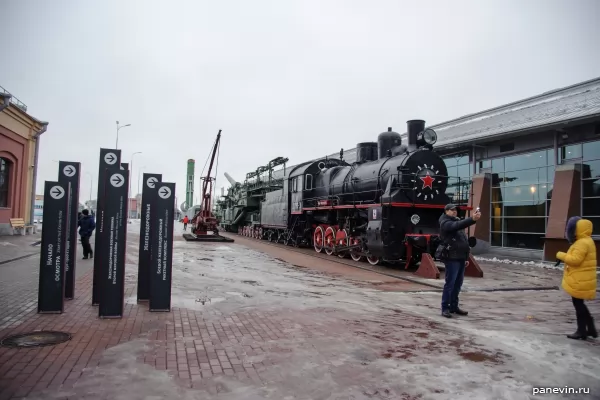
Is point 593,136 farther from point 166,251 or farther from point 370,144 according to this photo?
point 166,251

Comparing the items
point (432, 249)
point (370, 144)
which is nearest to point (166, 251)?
point (432, 249)

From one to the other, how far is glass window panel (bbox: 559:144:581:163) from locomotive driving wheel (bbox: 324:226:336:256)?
9.97 meters

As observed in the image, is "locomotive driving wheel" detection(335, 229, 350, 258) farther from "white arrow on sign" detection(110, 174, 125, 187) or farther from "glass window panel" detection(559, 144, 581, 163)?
"white arrow on sign" detection(110, 174, 125, 187)

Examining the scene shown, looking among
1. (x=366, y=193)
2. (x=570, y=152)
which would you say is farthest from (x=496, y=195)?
(x=366, y=193)

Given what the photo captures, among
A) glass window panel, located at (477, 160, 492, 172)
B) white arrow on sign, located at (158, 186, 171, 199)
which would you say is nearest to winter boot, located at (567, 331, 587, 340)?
white arrow on sign, located at (158, 186, 171, 199)

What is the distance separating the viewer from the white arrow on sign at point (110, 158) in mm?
6480

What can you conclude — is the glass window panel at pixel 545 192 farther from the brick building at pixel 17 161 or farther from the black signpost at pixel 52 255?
the brick building at pixel 17 161

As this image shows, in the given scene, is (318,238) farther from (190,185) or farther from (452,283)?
(190,185)

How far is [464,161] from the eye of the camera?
861 inches

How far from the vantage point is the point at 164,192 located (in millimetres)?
6270

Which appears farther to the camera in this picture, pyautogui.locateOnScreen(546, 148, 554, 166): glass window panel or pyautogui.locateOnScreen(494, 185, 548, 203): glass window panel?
pyautogui.locateOnScreen(494, 185, 548, 203): glass window panel

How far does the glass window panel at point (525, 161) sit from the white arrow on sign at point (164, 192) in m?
17.2

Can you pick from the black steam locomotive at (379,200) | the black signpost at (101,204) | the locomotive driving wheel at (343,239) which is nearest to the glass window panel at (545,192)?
the black steam locomotive at (379,200)

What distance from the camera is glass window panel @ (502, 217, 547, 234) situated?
59.3 ft
